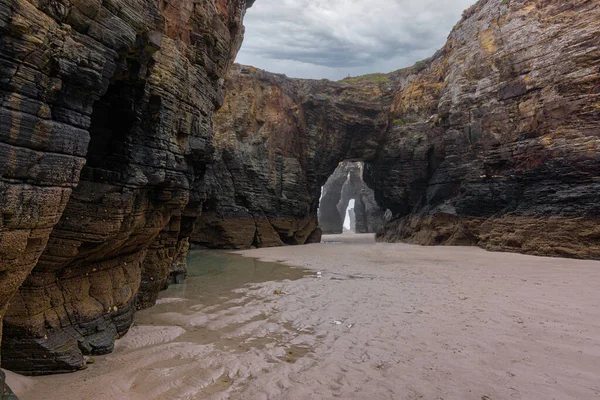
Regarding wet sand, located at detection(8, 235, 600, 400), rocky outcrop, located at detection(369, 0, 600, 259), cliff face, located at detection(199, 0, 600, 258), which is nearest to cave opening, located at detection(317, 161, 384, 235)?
cliff face, located at detection(199, 0, 600, 258)

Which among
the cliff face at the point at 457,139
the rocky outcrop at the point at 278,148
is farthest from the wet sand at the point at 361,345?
the rocky outcrop at the point at 278,148

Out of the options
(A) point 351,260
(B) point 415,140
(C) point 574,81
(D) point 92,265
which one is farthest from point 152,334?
(B) point 415,140

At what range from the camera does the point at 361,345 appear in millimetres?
5078

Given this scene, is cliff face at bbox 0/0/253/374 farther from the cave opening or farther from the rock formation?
the cave opening

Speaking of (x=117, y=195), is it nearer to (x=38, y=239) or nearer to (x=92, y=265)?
(x=92, y=265)

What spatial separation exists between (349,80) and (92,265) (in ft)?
110

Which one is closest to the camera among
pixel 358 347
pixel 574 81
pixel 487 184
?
pixel 358 347

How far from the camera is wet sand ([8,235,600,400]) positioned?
376 cm

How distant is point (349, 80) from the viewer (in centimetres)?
3466

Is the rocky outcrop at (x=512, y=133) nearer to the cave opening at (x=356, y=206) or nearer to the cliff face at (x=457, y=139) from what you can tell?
the cliff face at (x=457, y=139)

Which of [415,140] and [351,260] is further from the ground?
[415,140]

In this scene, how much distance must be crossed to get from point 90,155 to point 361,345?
19.1 ft

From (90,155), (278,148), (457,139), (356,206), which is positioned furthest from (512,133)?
(356,206)

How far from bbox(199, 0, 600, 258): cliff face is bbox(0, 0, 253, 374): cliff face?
15424 mm
